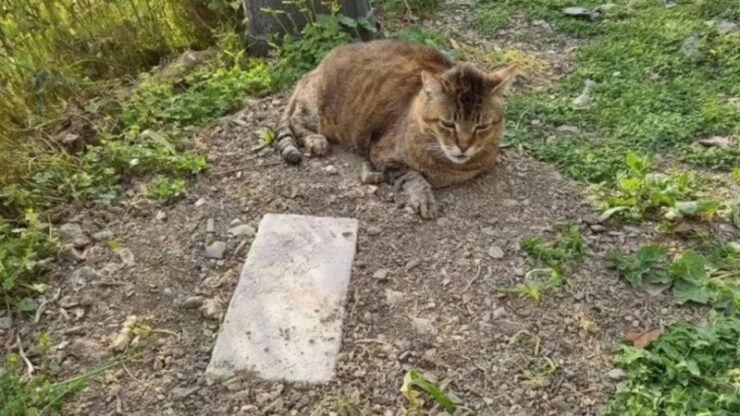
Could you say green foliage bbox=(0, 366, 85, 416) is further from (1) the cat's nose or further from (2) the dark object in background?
(2) the dark object in background

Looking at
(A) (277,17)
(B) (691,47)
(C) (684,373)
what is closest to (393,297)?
(C) (684,373)

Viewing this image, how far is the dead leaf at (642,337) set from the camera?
2813 millimetres

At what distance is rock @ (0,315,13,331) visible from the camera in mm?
3102

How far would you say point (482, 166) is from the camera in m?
3.76

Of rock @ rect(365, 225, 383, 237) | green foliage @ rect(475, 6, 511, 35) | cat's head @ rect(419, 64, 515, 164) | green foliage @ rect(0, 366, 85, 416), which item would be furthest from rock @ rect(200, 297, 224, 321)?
green foliage @ rect(475, 6, 511, 35)

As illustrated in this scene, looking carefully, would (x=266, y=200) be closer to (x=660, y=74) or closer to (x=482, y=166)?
(x=482, y=166)

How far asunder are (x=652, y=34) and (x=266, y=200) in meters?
3.05

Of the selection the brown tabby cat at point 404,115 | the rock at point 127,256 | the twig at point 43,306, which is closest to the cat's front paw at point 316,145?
the brown tabby cat at point 404,115

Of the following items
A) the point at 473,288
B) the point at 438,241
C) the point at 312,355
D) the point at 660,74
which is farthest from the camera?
the point at 660,74

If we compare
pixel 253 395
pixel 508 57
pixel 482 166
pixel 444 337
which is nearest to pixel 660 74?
pixel 508 57

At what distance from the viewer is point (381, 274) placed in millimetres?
3240

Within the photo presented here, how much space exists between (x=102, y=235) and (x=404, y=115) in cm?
170

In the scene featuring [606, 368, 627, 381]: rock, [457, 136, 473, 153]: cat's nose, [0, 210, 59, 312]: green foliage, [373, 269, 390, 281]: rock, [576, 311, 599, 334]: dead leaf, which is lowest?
[606, 368, 627, 381]: rock

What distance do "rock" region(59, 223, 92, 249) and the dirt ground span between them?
38mm
